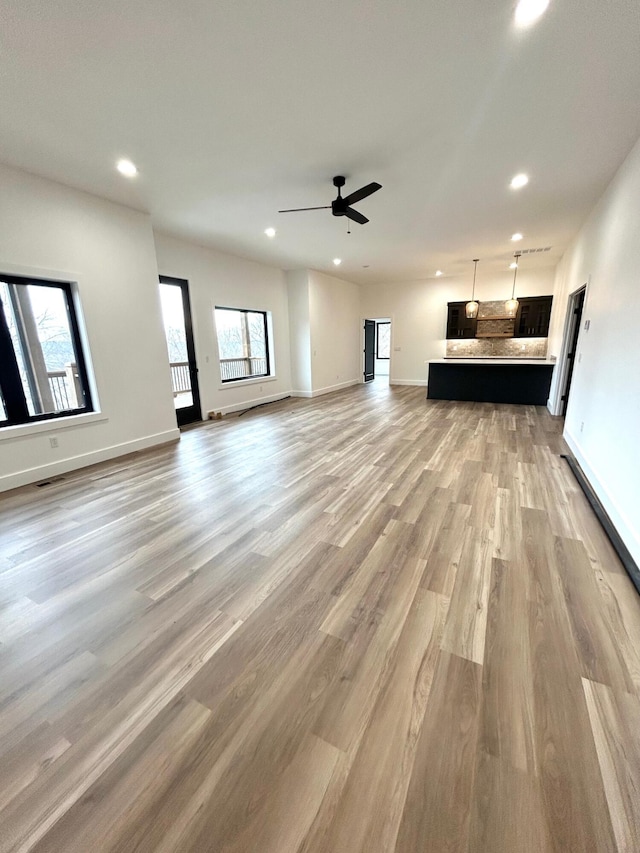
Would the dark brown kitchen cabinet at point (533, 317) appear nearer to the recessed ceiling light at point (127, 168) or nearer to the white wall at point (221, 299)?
the white wall at point (221, 299)

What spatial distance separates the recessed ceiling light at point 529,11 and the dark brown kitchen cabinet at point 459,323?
7703mm

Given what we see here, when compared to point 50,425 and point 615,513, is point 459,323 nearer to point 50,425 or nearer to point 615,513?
point 615,513

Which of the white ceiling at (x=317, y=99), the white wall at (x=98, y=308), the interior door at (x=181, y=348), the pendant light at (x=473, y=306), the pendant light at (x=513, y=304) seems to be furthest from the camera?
the pendant light at (x=473, y=306)

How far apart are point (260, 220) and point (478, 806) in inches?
217

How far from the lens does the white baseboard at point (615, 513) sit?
2.20m

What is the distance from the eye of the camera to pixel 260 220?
4633mm

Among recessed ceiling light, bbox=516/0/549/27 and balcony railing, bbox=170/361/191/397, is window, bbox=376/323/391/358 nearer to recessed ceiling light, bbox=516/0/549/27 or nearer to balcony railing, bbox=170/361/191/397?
balcony railing, bbox=170/361/191/397

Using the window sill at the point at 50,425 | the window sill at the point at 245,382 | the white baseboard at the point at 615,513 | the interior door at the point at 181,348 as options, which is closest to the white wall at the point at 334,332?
the window sill at the point at 245,382

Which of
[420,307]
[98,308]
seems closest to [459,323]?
[420,307]

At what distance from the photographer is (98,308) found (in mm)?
4023

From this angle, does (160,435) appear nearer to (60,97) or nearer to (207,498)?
(207,498)

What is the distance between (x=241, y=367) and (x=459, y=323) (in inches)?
234

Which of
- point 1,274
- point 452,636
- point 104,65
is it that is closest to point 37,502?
point 1,274

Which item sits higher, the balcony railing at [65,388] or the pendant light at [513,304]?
the pendant light at [513,304]
